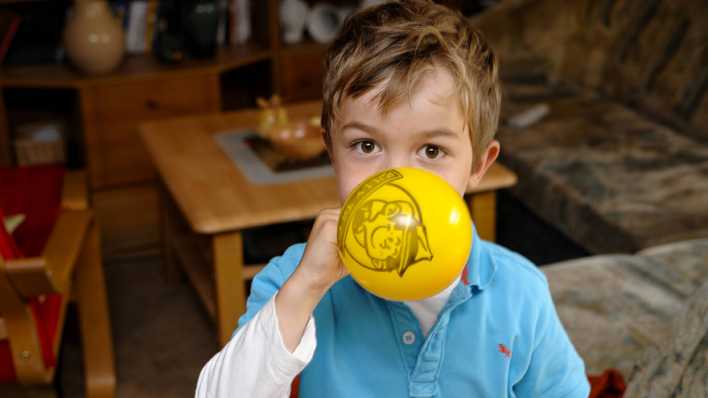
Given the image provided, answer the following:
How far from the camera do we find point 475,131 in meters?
1.07

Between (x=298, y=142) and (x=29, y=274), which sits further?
→ (x=298, y=142)

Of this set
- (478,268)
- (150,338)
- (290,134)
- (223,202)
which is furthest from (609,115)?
(478,268)

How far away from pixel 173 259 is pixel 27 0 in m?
1.20

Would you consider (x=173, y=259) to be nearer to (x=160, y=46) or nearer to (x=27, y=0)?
(x=160, y=46)

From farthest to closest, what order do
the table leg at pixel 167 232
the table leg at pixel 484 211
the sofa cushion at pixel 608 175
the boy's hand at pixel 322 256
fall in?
1. the table leg at pixel 167 232
2. the table leg at pixel 484 211
3. the sofa cushion at pixel 608 175
4. the boy's hand at pixel 322 256

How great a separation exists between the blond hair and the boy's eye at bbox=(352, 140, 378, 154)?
44 mm

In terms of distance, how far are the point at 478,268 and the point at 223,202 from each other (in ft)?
3.98

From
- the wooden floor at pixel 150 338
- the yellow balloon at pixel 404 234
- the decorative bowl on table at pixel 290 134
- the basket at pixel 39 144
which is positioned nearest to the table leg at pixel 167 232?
the wooden floor at pixel 150 338

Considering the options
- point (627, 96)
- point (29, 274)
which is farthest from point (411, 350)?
point (627, 96)

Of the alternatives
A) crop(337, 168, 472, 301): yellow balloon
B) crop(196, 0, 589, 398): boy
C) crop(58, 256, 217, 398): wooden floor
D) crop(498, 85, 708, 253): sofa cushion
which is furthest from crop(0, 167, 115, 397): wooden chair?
crop(498, 85, 708, 253): sofa cushion

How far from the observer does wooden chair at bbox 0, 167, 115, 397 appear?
1.78 meters

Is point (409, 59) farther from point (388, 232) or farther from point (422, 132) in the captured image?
point (388, 232)

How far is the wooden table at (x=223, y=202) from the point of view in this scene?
85.0 inches

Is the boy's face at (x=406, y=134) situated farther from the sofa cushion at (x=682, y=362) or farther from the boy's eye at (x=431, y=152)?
the sofa cushion at (x=682, y=362)
